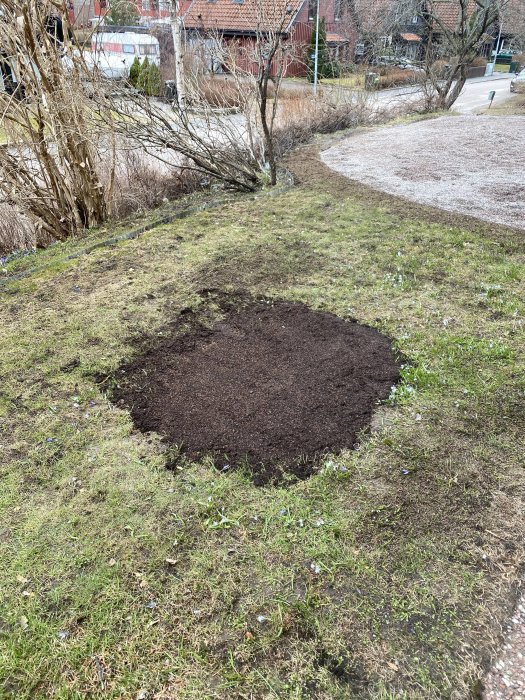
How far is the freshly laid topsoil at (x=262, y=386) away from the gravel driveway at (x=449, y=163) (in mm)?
3779

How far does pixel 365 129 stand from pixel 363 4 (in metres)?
15.6

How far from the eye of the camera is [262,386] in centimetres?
321

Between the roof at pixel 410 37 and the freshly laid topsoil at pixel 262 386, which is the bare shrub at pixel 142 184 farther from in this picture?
the roof at pixel 410 37

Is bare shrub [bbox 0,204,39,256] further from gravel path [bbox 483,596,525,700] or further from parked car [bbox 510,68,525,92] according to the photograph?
parked car [bbox 510,68,525,92]

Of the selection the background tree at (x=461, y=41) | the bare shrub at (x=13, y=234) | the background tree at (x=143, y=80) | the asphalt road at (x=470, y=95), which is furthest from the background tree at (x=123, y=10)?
the background tree at (x=461, y=41)

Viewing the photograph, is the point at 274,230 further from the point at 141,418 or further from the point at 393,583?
the point at 393,583

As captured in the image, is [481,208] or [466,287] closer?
[466,287]

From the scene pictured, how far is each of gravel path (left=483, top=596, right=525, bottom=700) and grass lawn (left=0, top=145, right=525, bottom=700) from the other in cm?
5

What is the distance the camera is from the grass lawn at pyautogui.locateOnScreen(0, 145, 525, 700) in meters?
1.83

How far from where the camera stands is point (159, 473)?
262 cm

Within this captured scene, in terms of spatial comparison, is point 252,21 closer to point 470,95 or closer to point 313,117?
point 313,117

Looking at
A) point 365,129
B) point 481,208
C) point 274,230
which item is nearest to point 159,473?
point 274,230

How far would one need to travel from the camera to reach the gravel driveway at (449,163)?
691 cm

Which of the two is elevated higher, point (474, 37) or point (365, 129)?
point (474, 37)
